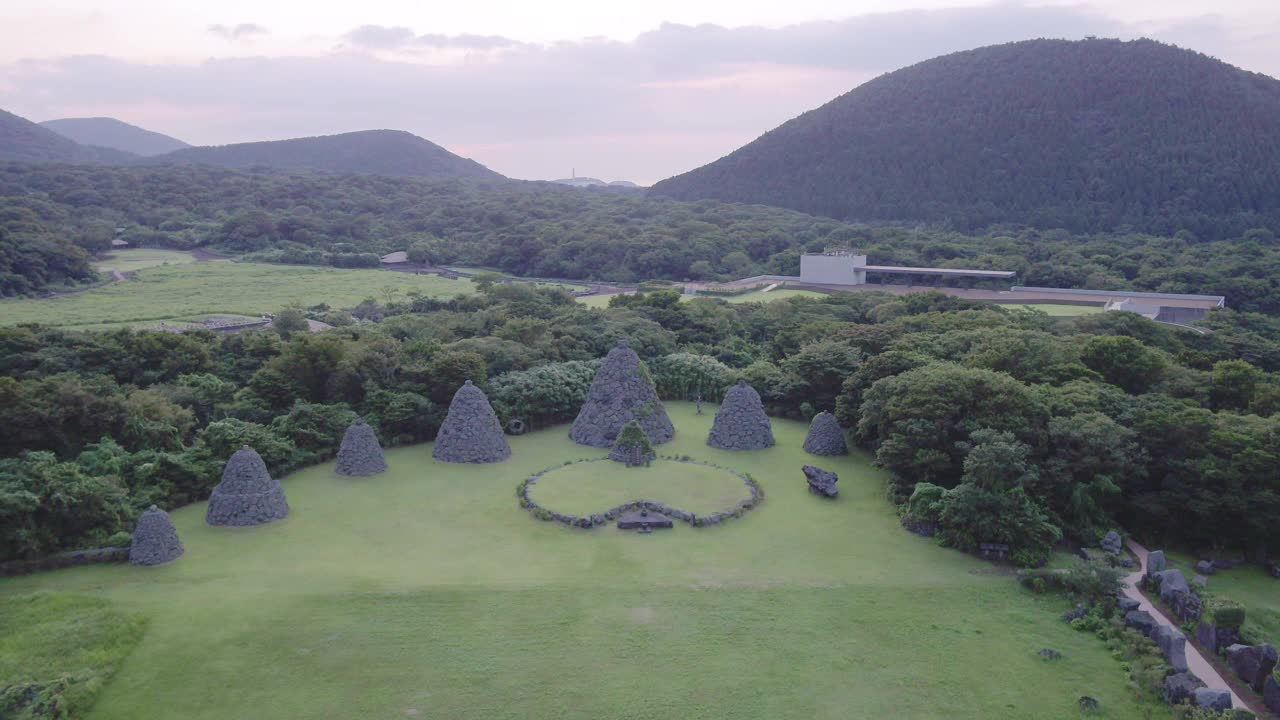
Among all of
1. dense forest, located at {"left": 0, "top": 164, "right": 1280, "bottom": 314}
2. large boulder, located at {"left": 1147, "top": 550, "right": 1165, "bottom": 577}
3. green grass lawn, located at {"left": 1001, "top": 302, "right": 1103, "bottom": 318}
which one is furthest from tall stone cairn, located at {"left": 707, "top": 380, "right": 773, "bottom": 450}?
Result: dense forest, located at {"left": 0, "top": 164, "right": 1280, "bottom": 314}

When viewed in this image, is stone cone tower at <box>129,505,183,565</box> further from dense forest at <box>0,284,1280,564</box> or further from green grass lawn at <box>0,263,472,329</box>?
green grass lawn at <box>0,263,472,329</box>

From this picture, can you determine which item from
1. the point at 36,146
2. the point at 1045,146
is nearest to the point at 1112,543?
the point at 1045,146

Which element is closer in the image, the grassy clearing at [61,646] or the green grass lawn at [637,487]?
the grassy clearing at [61,646]

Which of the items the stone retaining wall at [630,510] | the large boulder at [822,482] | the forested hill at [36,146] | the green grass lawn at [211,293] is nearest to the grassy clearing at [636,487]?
the stone retaining wall at [630,510]

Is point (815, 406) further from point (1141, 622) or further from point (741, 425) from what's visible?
point (1141, 622)

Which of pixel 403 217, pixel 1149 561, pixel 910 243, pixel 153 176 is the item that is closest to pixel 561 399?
pixel 1149 561

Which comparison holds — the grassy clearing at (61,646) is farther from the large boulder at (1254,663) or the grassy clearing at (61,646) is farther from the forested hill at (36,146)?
the forested hill at (36,146)
